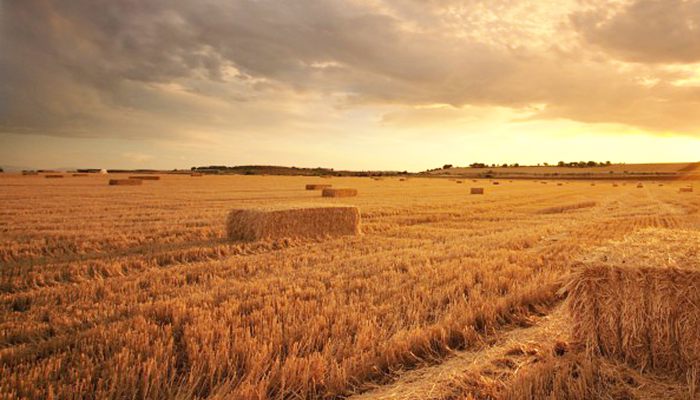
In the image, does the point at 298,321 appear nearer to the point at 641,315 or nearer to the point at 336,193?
the point at 641,315

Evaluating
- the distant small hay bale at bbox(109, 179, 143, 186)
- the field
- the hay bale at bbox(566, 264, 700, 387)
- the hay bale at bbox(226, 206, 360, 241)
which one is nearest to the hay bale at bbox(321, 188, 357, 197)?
the hay bale at bbox(226, 206, 360, 241)

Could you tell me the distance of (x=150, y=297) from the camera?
5.80 meters

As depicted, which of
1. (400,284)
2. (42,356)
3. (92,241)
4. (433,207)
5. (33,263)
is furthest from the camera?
(433,207)

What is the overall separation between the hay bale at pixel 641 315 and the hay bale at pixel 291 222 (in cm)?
768

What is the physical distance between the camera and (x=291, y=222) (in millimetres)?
11219

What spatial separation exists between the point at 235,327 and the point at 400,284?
9.16ft

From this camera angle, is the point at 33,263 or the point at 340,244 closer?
the point at 33,263

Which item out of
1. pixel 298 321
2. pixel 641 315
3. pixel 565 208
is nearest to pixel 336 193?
pixel 565 208

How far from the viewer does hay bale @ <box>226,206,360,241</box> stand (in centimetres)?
1075

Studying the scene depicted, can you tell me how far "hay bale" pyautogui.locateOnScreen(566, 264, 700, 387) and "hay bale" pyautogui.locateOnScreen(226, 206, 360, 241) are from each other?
25.2 feet

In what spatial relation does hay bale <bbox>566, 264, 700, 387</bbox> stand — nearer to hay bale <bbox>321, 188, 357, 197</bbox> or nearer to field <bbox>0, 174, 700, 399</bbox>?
field <bbox>0, 174, 700, 399</bbox>

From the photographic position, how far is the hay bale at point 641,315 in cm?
386

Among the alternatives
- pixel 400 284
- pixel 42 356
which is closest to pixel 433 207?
pixel 400 284

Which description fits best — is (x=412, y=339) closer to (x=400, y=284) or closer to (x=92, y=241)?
(x=400, y=284)
